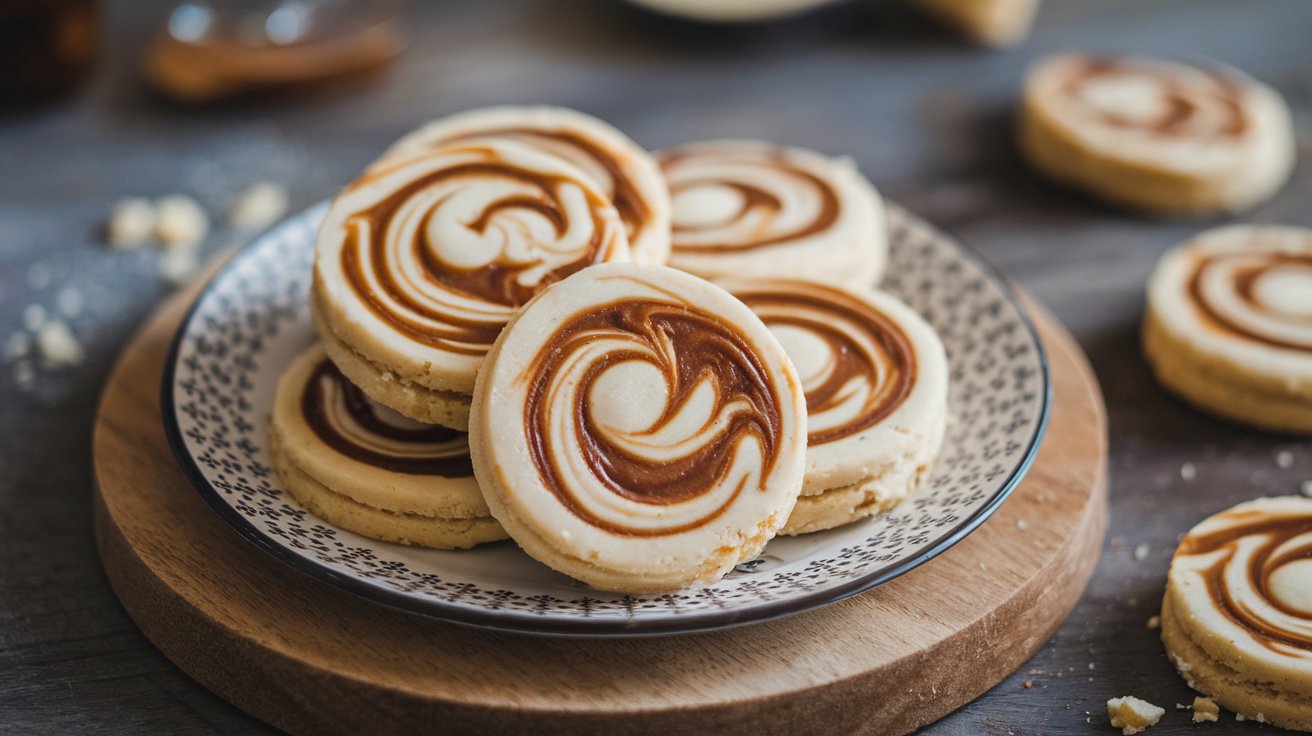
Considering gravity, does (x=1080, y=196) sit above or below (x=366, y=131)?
below

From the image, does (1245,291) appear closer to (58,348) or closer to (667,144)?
(667,144)

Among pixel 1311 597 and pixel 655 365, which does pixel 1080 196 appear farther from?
pixel 655 365

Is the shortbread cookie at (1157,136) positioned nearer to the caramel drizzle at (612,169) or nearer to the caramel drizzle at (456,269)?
the caramel drizzle at (612,169)

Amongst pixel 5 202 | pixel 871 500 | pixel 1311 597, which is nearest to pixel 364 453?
pixel 871 500

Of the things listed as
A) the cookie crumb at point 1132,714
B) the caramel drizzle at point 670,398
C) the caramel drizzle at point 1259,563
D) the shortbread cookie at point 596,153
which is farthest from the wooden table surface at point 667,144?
the shortbread cookie at point 596,153

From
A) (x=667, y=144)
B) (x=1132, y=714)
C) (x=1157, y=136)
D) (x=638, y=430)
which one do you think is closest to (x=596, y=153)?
(x=638, y=430)

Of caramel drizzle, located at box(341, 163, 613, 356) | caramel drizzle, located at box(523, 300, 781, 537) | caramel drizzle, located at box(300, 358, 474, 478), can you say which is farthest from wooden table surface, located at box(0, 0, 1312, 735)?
caramel drizzle, located at box(341, 163, 613, 356)
